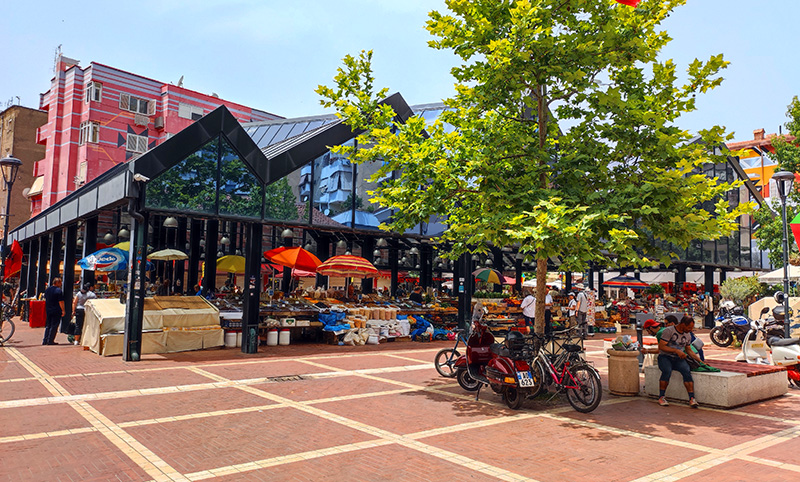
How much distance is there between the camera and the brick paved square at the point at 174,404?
8406 mm

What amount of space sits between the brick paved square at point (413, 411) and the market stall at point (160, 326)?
759 centimetres

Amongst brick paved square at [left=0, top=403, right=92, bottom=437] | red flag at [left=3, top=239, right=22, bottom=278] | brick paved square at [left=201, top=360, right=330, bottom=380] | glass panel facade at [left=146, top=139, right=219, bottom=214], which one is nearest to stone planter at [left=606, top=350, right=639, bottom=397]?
brick paved square at [left=201, top=360, right=330, bottom=380]

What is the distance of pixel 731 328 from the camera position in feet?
63.0

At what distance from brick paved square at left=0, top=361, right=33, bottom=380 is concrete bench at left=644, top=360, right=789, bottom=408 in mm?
11635

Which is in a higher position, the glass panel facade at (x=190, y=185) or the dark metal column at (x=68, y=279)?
the glass panel facade at (x=190, y=185)

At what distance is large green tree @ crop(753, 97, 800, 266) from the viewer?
88.4 feet

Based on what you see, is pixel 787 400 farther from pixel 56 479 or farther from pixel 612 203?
pixel 56 479

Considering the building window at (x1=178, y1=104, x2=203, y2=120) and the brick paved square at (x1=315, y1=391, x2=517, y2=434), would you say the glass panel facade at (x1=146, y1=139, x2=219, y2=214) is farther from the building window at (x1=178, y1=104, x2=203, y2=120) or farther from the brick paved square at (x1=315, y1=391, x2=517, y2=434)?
the building window at (x1=178, y1=104, x2=203, y2=120)

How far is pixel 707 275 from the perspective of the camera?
3581cm

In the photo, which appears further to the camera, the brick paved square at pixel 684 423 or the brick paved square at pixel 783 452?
the brick paved square at pixel 684 423

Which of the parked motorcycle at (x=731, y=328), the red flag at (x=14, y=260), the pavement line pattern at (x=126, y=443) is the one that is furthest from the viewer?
the red flag at (x=14, y=260)

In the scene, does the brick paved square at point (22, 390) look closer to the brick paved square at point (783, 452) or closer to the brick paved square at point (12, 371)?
the brick paved square at point (12, 371)

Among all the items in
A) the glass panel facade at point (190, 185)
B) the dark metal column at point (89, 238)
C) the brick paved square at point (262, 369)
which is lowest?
the brick paved square at point (262, 369)

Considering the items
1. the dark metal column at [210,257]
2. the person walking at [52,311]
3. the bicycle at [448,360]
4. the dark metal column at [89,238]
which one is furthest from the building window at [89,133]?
the bicycle at [448,360]
